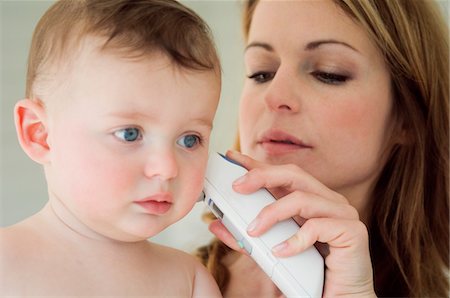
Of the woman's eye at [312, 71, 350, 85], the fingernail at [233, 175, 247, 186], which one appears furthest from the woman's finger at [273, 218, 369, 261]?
the woman's eye at [312, 71, 350, 85]

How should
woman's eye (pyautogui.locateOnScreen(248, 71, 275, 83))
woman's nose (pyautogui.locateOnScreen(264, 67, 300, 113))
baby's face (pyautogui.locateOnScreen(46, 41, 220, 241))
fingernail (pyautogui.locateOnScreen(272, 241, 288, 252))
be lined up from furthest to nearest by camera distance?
woman's eye (pyautogui.locateOnScreen(248, 71, 275, 83)) < woman's nose (pyautogui.locateOnScreen(264, 67, 300, 113)) < fingernail (pyautogui.locateOnScreen(272, 241, 288, 252)) < baby's face (pyautogui.locateOnScreen(46, 41, 220, 241))

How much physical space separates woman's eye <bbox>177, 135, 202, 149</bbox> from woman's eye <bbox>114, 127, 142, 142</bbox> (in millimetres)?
66

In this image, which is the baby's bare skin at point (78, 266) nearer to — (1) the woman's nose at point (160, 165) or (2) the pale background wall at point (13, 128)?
(1) the woman's nose at point (160, 165)

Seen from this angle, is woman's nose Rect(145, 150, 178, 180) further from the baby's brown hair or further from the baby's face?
the baby's brown hair

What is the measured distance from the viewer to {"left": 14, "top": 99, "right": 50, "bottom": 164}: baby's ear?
817 mm

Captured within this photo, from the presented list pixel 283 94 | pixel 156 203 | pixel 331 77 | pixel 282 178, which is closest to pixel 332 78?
pixel 331 77

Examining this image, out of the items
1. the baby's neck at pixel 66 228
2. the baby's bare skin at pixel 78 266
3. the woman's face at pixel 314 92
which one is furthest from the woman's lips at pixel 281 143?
the baby's neck at pixel 66 228

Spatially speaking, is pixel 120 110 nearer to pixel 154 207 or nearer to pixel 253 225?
pixel 154 207

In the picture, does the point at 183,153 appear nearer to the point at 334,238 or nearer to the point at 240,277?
the point at 334,238

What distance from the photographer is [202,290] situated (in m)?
0.96

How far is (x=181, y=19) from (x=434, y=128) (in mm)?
858

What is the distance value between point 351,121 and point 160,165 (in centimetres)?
60

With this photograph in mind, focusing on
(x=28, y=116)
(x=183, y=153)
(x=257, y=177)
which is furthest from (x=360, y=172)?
(x=28, y=116)

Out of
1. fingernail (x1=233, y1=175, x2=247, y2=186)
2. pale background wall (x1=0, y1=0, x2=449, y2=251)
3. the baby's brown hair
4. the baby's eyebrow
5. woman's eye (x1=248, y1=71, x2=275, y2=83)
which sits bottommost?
pale background wall (x1=0, y1=0, x2=449, y2=251)
